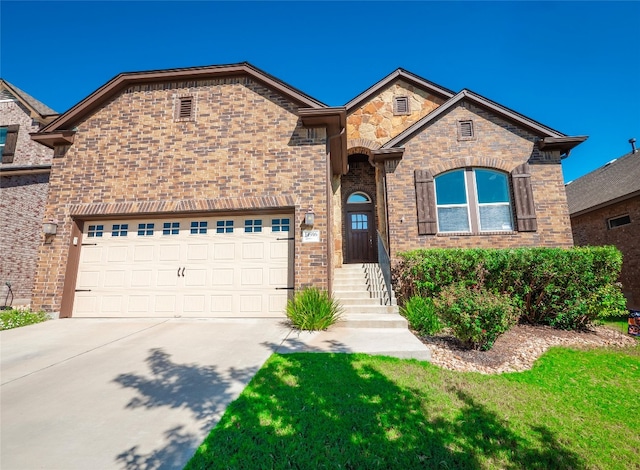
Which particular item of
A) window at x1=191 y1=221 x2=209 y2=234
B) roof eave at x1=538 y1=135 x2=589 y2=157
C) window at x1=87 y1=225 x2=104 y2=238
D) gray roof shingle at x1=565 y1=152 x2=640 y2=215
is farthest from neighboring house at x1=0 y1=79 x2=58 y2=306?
gray roof shingle at x1=565 y1=152 x2=640 y2=215

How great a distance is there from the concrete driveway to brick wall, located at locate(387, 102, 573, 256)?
5810 millimetres

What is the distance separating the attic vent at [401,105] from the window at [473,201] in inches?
162

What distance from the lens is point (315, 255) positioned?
7043 mm

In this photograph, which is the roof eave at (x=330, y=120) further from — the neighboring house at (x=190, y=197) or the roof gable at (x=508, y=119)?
the roof gable at (x=508, y=119)

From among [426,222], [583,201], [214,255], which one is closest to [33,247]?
[214,255]

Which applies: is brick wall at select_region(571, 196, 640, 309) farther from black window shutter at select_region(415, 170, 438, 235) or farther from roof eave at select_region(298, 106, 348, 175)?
roof eave at select_region(298, 106, 348, 175)

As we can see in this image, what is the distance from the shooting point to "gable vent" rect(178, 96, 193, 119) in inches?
314

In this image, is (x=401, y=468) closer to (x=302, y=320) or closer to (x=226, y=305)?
(x=302, y=320)

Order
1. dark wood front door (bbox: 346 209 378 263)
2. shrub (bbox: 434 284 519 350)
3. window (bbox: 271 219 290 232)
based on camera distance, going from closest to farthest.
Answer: shrub (bbox: 434 284 519 350)
window (bbox: 271 219 290 232)
dark wood front door (bbox: 346 209 378 263)

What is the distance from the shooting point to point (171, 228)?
299 inches

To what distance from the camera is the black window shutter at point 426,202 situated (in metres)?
9.41

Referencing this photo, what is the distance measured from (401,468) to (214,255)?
247 inches

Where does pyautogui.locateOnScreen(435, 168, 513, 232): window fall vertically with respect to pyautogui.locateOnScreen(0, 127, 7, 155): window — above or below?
below

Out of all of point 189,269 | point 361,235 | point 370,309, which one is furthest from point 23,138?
point 370,309
